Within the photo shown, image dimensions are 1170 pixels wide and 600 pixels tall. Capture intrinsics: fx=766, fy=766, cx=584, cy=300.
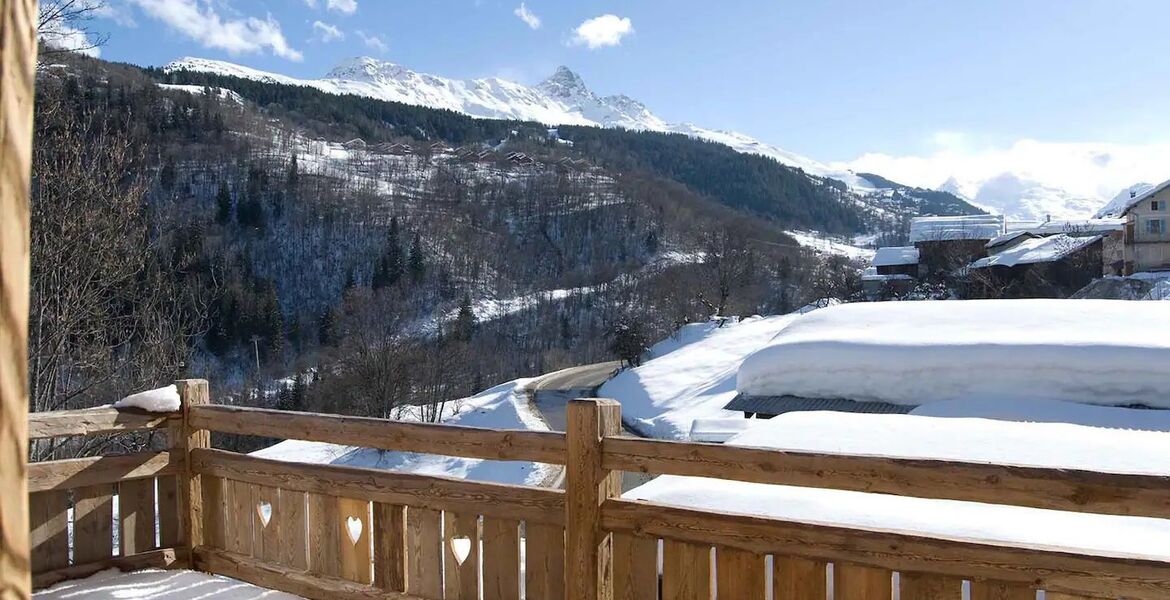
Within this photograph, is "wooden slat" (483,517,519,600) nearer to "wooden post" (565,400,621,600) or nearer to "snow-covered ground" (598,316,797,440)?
"wooden post" (565,400,621,600)

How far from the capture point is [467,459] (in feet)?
66.5

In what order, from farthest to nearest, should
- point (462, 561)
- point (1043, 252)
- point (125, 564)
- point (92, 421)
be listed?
1. point (1043, 252)
2. point (125, 564)
3. point (92, 421)
4. point (462, 561)

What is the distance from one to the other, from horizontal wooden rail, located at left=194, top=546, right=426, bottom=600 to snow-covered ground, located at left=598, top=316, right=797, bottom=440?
27.3 metres

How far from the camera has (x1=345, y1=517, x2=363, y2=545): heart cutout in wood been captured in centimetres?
445

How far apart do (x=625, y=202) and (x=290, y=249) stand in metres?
54.5

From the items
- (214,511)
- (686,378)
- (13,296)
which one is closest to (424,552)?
(214,511)

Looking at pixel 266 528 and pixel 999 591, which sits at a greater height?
pixel 999 591

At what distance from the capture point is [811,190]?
17538cm

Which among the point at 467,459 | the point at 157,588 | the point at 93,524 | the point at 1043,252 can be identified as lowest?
the point at 467,459

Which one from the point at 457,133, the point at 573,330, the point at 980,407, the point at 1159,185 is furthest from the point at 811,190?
the point at 980,407

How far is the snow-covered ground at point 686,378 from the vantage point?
36719 millimetres

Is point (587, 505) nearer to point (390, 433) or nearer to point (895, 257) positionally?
point (390, 433)

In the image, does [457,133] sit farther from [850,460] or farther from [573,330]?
[850,460]

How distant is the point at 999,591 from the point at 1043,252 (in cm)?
5609
